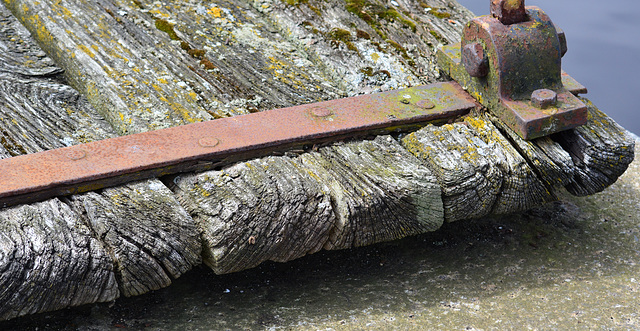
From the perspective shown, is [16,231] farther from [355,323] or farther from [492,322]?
[492,322]

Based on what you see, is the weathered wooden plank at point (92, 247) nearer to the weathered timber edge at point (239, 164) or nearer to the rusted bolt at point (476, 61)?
the weathered timber edge at point (239, 164)

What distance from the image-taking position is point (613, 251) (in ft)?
8.46

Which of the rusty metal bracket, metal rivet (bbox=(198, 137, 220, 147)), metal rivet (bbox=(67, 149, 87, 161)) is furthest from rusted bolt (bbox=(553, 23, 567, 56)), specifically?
metal rivet (bbox=(67, 149, 87, 161))

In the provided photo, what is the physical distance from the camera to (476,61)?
2375 mm

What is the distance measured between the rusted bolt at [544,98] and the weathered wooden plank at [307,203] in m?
0.47

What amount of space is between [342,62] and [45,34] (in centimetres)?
122

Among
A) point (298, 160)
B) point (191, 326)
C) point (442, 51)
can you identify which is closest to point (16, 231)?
point (191, 326)

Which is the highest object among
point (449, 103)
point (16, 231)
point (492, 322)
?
point (449, 103)

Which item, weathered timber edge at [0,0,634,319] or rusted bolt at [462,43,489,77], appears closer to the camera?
weathered timber edge at [0,0,634,319]

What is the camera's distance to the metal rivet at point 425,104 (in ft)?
7.97

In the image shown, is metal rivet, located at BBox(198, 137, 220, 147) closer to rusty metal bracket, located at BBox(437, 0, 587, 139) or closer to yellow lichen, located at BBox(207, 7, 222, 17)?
rusty metal bracket, located at BBox(437, 0, 587, 139)

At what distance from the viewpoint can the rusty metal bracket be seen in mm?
2301

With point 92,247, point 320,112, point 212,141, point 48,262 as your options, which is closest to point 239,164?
point 212,141

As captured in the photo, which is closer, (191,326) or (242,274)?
(191,326)
